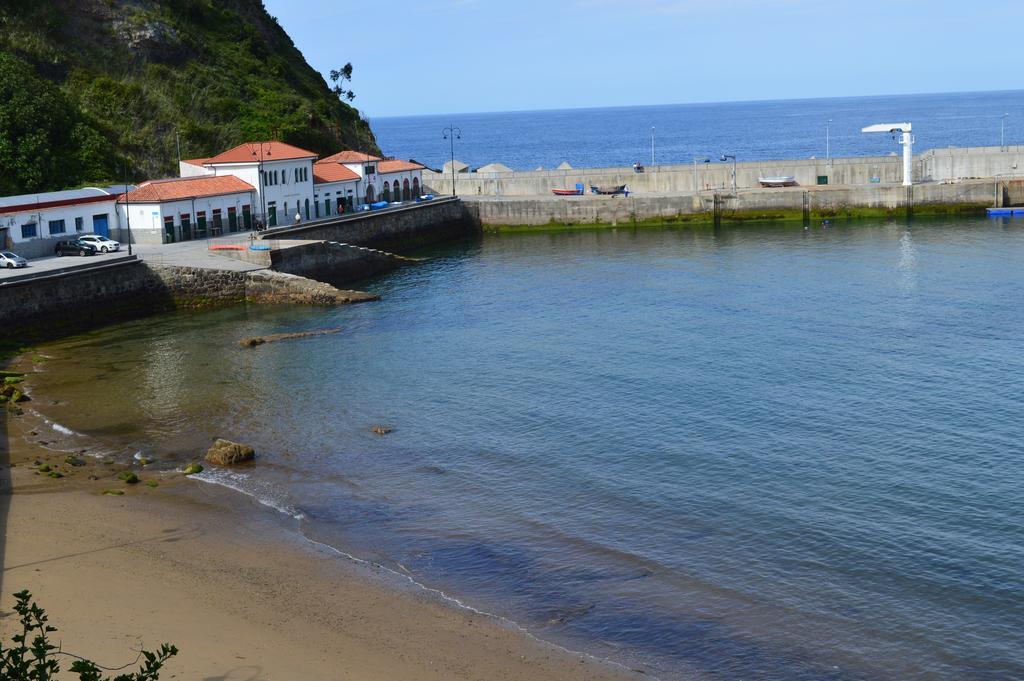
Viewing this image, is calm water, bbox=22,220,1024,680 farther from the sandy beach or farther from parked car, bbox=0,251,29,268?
parked car, bbox=0,251,29,268

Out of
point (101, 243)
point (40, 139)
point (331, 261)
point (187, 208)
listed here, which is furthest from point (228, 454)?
point (40, 139)

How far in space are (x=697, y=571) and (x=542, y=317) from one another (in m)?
32.5

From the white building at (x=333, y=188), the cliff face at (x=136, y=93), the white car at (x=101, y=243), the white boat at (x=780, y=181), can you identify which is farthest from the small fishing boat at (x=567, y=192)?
the white car at (x=101, y=243)

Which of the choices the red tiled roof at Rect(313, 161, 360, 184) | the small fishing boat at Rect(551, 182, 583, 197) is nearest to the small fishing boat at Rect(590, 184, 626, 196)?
the small fishing boat at Rect(551, 182, 583, 197)

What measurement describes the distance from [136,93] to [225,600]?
72615 mm

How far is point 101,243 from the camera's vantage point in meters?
61.8

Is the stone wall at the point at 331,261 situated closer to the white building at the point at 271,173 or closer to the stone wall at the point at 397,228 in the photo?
the stone wall at the point at 397,228

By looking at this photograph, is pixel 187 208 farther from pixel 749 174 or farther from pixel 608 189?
pixel 749 174

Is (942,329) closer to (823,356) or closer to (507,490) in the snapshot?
(823,356)

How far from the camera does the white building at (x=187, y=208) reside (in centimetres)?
6644

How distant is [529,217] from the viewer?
96.1 meters

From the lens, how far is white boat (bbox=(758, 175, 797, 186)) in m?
99.8

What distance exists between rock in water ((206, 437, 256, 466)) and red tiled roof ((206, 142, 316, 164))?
147 feet

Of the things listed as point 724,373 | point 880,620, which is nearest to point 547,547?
point 880,620
